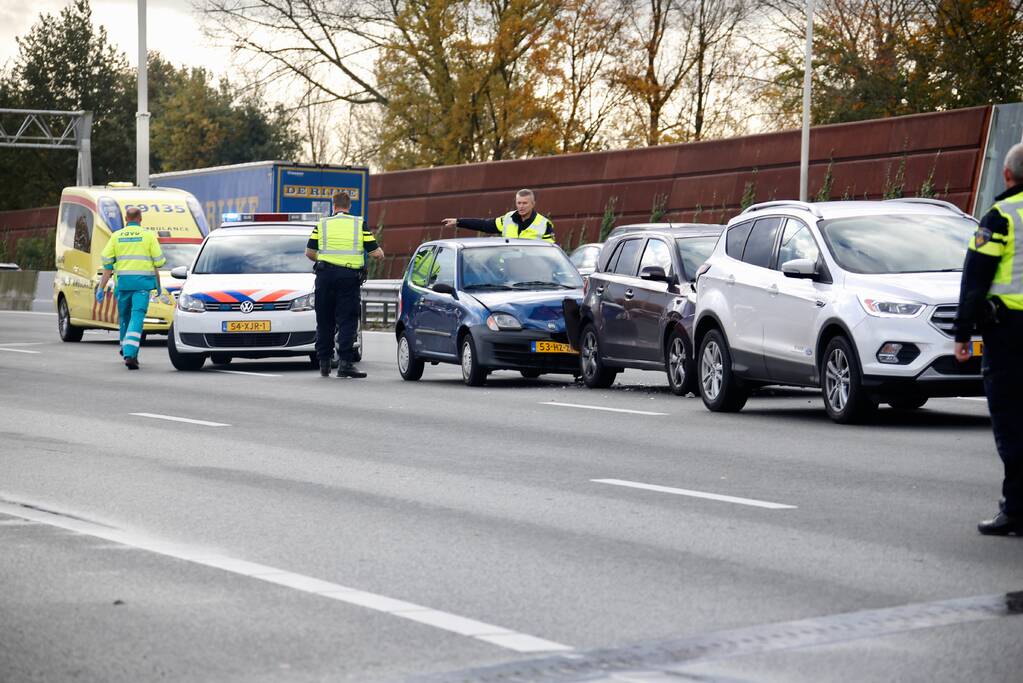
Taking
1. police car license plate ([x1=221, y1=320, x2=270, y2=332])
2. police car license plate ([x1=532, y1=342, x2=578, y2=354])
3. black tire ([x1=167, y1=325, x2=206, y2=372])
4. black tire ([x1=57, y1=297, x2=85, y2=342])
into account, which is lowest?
black tire ([x1=57, y1=297, x2=85, y2=342])

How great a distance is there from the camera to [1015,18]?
45312 millimetres

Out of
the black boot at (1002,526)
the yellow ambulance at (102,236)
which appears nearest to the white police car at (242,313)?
the yellow ambulance at (102,236)

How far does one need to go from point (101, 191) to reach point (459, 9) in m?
26.0

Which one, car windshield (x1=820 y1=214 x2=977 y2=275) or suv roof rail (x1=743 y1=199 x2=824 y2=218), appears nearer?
car windshield (x1=820 y1=214 x2=977 y2=275)

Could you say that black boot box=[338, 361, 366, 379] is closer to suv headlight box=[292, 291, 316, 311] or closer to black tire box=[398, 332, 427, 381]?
black tire box=[398, 332, 427, 381]

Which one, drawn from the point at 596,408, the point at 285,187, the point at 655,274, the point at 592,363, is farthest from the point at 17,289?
→ the point at 596,408

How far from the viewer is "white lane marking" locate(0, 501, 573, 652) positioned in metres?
6.07

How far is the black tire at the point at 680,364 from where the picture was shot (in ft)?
56.5

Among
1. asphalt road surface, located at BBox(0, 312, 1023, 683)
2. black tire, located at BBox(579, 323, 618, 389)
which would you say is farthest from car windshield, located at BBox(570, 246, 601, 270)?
asphalt road surface, located at BBox(0, 312, 1023, 683)

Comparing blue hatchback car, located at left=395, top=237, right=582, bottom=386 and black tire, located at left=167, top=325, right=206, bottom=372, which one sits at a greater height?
blue hatchback car, located at left=395, top=237, right=582, bottom=386

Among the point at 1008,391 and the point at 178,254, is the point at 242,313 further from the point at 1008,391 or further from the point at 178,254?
the point at 1008,391

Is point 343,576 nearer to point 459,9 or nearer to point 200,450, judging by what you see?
point 200,450

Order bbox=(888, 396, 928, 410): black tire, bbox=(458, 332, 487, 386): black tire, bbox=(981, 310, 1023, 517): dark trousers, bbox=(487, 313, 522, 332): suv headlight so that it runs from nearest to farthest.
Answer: bbox=(981, 310, 1023, 517): dark trousers < bbox=(888, 396, 928, 410): black tire < bbox=(487, 313, 522, 332): suv headlight < bbox=(458, 332, 487, 386): black tire

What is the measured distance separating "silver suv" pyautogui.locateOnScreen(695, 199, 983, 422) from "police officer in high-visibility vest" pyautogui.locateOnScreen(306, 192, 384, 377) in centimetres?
522
